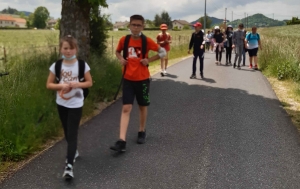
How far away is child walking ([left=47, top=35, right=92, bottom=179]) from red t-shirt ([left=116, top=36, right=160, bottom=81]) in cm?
111

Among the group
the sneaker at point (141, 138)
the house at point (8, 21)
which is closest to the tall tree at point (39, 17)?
the house at point (8, 21)

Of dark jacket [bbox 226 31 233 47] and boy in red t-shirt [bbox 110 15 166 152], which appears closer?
boy in red t-shirt [bbox 110 15 166 152]

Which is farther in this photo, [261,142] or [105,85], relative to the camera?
[105,85]

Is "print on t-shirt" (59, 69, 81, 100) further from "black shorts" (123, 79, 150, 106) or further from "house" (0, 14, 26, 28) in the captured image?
"house" (0, 14, 26, 28)

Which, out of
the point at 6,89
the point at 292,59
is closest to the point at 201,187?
the point at 6,89

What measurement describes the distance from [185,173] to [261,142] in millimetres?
1767

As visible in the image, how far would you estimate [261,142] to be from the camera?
19.2 ft

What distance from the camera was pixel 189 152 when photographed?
5406 millimetres

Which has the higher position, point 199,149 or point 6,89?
point 6,89

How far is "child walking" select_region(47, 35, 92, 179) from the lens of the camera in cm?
432

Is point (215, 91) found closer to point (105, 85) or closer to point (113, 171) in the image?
point (105, 85)

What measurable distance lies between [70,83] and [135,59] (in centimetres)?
136

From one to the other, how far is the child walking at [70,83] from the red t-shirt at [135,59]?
1.11m

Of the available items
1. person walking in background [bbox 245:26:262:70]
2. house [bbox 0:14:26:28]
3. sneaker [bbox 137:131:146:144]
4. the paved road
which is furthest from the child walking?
house [bbox 0:14:26:28]
